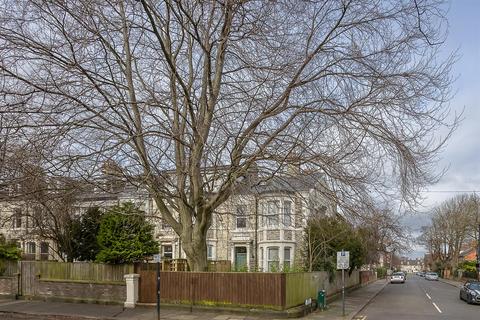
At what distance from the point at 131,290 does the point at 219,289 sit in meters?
3.98

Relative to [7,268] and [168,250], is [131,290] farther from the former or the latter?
[168,250]

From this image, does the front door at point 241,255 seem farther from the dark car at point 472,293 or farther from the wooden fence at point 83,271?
the wooden fence at point 83,271

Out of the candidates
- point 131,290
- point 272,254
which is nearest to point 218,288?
point 131,290

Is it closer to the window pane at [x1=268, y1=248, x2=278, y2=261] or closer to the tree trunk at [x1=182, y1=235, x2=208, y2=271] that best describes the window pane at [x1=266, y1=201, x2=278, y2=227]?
the tree trunk at [x1=182, y1=235, x2=208, y2=271]

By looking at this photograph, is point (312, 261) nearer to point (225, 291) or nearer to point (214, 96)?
point (225, 291)

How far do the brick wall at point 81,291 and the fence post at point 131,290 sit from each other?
506mm

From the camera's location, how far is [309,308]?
24391 millimetres

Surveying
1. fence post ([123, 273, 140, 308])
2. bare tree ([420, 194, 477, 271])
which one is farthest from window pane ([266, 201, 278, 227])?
bare tree ([420, 194, 477, 271])

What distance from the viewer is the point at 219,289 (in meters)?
22.7

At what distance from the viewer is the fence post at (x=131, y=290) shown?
23.7m

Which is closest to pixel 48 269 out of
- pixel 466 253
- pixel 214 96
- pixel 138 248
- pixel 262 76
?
pixel 138 248

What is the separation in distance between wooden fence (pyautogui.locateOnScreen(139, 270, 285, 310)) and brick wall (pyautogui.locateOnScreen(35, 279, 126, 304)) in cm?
129

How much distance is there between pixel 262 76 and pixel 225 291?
9128 mm

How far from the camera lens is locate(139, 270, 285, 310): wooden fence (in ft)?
72.0
